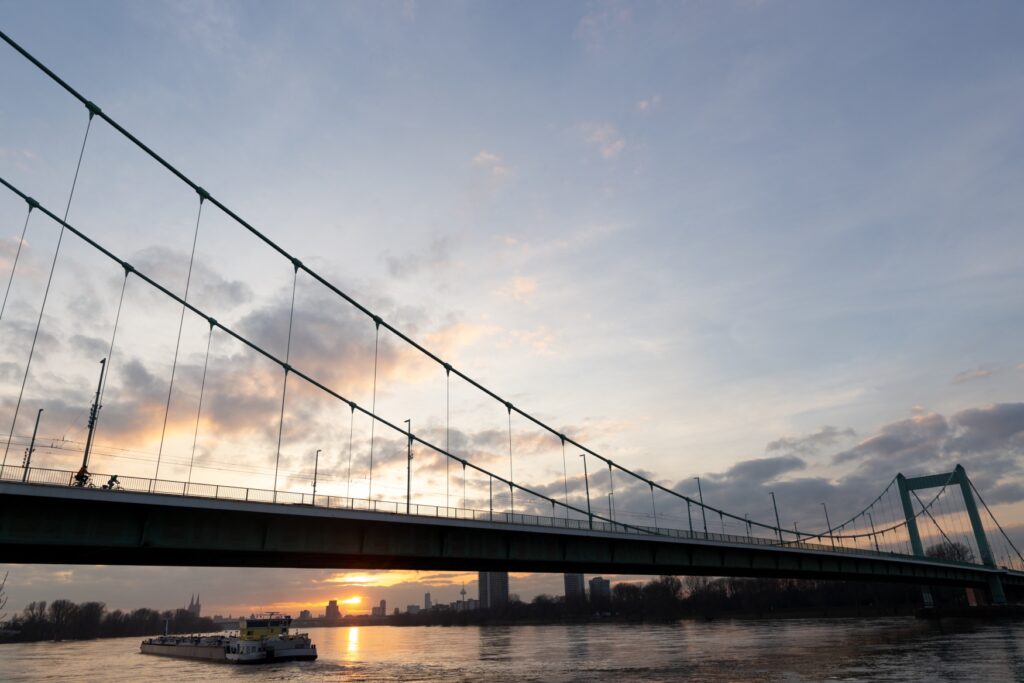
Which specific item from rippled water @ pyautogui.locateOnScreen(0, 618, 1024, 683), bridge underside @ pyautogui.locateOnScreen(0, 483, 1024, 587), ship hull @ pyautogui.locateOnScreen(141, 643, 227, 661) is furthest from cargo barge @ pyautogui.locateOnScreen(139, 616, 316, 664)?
bridge underside @ pyautogui.locateOnScreen(0, 483, 1024, 587)

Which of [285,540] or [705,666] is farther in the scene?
[705,666]

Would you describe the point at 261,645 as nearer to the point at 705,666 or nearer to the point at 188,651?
the point at 188,651

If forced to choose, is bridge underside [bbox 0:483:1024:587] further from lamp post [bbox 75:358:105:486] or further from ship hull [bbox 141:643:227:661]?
ship hull [bbox 141:643:227:661]

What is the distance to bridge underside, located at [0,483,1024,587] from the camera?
1067 inches

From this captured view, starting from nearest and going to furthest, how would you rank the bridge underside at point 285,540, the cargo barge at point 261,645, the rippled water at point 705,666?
the bridge underside at point 285,540
the rippled water at point 705,666
the cargo barge at point 261,645

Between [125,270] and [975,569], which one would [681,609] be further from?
[125,270]

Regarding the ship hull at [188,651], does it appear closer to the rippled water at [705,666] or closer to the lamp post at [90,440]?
the rippled water at [705,666]

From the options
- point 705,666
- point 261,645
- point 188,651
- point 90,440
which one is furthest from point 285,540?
point 188,651

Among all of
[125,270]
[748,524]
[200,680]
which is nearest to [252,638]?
[200,680]

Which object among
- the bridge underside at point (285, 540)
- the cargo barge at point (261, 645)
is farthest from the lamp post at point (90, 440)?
the cargo barge at point (261, 645)

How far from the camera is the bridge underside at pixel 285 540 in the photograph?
27.1m

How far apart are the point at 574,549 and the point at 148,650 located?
92.4 metres

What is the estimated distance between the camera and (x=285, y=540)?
3384 cm

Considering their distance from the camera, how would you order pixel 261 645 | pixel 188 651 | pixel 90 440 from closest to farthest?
pixel 90 440 < pixel 261 645 < pixel 188 651
